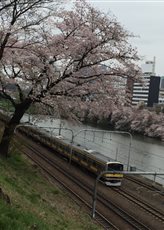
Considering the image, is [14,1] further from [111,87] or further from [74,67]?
[111,87]

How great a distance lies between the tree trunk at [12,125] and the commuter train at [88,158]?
Result: 5539 mm

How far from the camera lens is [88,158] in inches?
1131

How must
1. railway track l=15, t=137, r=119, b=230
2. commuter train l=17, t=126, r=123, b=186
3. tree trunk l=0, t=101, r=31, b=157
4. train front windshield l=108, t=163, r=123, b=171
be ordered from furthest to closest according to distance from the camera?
train front windshield l=108, t=163, r=123, b=171, commuter train l=17, t=126, r=123, b=186, tree trunk l=0, t=101, r=31, b=157, railway track l=15, t=137, r=119, b=230

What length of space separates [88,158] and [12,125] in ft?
32.6

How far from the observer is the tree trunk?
19763 millimetres

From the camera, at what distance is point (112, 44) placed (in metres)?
17.6

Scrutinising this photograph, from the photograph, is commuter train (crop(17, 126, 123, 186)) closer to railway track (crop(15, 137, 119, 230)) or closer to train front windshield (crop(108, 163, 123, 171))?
train front windshield (crop(108, 163, 123, 171))

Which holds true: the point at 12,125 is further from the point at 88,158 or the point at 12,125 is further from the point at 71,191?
the point at 88,158

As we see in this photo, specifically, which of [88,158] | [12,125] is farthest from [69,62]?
Result: [88,158]

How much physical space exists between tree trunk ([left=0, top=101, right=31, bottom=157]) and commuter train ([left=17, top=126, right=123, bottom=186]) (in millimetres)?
5539

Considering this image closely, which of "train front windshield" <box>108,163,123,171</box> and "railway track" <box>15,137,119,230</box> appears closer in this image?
"railway track" <box>15,137,119,230</box>

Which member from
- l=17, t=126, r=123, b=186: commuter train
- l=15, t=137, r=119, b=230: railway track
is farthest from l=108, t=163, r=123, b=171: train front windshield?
l=15, t=137, r=119, b=230: railway track

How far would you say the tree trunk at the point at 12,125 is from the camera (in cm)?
1976

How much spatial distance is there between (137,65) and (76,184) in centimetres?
956
